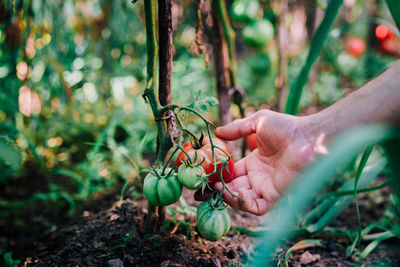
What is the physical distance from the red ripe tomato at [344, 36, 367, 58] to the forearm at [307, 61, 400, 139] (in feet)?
13.2

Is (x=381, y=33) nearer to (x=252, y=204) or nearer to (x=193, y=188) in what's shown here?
(x=252, y=204)

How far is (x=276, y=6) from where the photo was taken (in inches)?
86.0

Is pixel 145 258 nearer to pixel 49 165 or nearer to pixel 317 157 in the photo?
pixel 317 157

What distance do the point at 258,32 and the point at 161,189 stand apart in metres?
1.49

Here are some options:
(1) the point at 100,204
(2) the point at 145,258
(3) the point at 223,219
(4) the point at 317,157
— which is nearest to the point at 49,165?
(1) the point at 100,204

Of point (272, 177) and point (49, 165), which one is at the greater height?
point (272, 177)

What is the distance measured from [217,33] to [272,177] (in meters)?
0.81

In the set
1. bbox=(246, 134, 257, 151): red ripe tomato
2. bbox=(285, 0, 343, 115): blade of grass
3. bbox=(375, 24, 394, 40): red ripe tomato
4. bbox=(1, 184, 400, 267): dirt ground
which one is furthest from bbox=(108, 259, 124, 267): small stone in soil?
bbox=(375, 24, 394, 40): red ripe tomato

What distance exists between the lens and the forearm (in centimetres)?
94

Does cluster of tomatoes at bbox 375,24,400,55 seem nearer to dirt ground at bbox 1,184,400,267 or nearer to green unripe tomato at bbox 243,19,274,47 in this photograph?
green unripe tomato at bbox 243,19,274,47

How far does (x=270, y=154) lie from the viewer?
47.4 inches

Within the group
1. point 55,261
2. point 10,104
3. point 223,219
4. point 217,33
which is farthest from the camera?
point 10,104

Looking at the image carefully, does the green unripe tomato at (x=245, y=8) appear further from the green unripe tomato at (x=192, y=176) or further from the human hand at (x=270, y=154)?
the green unripe tomato at (x=192, y=176)

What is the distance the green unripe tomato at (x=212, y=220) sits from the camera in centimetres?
92
